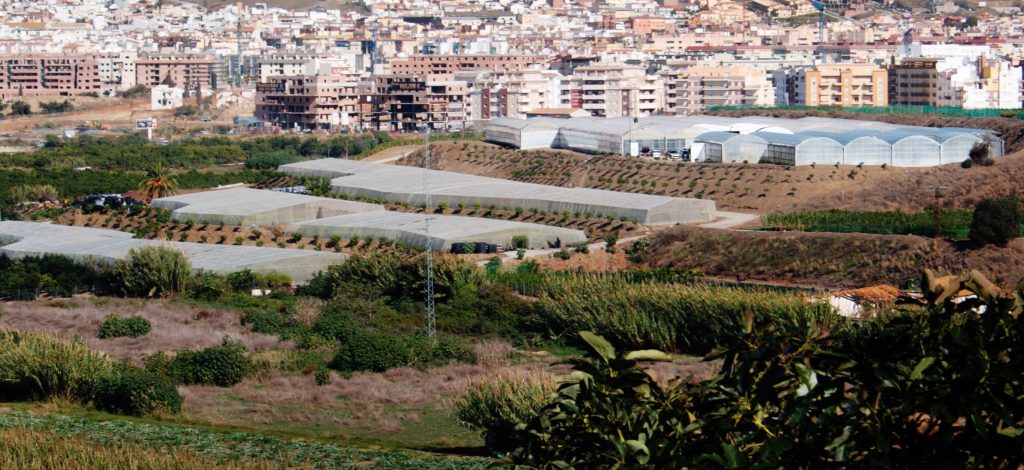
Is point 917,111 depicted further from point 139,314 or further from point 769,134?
point 139,314

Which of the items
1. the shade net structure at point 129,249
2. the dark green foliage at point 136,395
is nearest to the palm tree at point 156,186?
the shade net structure at point 129,249

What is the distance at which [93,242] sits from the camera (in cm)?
4050

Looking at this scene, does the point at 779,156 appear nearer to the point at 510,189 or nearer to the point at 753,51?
the point at 510,189

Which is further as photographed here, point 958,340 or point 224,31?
point 224,31

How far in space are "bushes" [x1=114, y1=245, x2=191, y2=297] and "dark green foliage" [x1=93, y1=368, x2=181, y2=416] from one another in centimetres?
1096

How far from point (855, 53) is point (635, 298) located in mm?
84222

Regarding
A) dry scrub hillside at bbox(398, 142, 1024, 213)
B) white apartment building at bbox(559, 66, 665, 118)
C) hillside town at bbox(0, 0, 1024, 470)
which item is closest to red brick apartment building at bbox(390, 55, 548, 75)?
hillside town at bbox(0, 0, 1024, 470)

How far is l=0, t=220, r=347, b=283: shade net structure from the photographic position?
3566 cm

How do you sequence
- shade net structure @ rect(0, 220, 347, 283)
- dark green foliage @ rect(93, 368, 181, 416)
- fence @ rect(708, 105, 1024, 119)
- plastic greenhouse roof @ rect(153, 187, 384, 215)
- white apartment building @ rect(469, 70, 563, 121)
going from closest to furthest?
dark green foliage @ rect(93, 368, 181, 416)
shade net structure @ rect(0, 220, 347, 283)
plastic greenhouse roof @ rect(153, 187, 384, 215)
fence @ rect(708, 105, 1024, 119)
white apartment building @ rect(469, 70, 563, 121)

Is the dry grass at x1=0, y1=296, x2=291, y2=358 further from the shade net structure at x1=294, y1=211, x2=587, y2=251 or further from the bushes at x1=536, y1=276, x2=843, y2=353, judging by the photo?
the shade net structure at x1=294, y1=211, x2=587, y2=251

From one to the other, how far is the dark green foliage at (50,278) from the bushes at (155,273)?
105cm

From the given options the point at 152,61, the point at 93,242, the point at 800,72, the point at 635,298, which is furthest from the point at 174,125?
the point at 635,298

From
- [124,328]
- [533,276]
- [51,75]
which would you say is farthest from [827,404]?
[51,75]

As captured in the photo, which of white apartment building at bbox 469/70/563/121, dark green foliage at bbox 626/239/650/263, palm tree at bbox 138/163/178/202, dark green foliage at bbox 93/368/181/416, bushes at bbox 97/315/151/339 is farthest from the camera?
white apartment building at bbox 469/70/563/121
